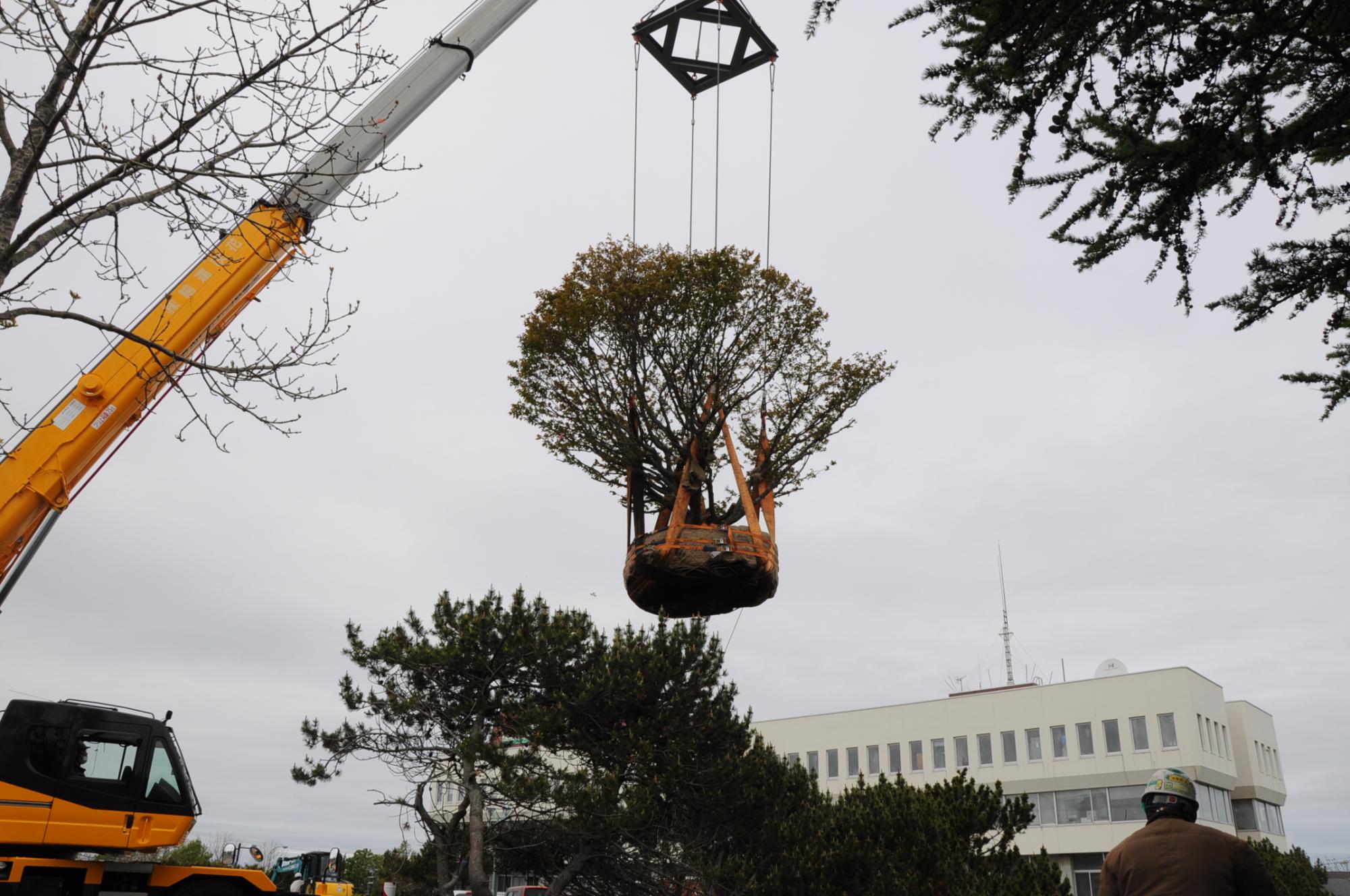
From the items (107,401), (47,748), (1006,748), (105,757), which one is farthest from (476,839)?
(1006,748)

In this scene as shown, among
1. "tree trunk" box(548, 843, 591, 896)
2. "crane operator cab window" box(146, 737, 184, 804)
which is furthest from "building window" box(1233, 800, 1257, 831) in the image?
"crane operator cab window" box(146, 737, 184, 804)

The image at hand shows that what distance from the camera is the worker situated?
14.7 feet

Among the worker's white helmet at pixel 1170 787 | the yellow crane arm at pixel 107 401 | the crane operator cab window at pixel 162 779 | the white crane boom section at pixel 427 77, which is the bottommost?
the worker's white helmet at pixel 1170 787

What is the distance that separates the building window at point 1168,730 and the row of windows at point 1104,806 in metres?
1.82

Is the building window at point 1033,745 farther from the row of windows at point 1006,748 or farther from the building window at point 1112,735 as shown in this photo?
the building window at point 1112,735

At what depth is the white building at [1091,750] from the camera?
146 ft

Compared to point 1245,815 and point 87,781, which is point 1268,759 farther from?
point 87,781

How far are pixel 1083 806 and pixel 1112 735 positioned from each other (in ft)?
11.1

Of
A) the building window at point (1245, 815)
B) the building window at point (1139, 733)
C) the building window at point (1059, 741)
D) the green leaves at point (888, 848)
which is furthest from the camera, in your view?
the building window at point (1245, 815)

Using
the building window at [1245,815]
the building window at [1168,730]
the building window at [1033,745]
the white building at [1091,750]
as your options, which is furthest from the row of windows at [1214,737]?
the building window at [1033,745]

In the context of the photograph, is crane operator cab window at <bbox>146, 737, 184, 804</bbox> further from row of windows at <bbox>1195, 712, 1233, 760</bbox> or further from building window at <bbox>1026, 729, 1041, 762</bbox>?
building window at <bbox>1026, 729, 1041, 762</bbox>

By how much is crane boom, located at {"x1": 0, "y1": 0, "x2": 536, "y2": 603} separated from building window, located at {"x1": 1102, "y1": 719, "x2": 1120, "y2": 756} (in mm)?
42300

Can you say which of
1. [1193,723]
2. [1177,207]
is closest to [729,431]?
[1177,207]

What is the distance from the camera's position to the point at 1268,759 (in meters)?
50.3
